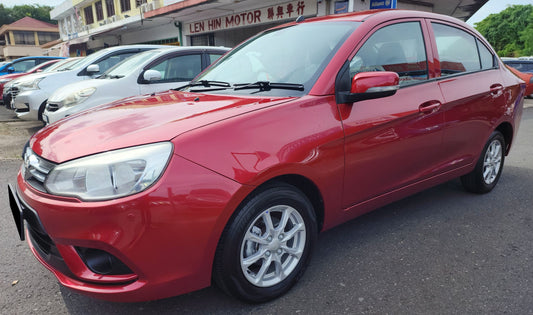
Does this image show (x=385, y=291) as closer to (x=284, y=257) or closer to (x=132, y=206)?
(x=284, y=257)

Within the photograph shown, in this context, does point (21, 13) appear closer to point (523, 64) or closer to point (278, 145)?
point (523, 64)

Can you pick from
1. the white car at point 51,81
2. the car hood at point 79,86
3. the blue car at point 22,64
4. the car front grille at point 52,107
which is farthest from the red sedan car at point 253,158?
the blue car at point 22,64

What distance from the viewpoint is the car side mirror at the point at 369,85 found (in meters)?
2.21

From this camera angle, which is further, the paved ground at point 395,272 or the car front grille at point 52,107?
the car front grille at point 52,107

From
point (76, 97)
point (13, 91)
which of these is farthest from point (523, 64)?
point (13, 91)

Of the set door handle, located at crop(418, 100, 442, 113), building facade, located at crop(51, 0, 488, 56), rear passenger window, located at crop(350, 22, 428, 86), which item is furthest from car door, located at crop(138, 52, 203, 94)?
building facade, located at crop(51, 0, 488, 56)

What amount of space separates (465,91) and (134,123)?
2.55 meters

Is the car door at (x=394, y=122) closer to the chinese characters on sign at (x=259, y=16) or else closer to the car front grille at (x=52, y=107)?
the car front grille at (x=52, y=107)

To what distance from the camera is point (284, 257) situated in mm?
2227

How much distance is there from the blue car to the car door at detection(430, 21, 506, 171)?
1377 cm

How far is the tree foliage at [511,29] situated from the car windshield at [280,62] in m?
45.5

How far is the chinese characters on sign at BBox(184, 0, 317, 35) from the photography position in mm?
12866

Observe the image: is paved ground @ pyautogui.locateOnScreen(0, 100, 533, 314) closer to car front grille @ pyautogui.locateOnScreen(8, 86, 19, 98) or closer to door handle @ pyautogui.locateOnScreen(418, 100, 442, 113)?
door handle @ pyautogui.locateOnScreen(418, 100, 442, 113)

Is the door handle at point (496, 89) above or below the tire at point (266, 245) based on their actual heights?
above
